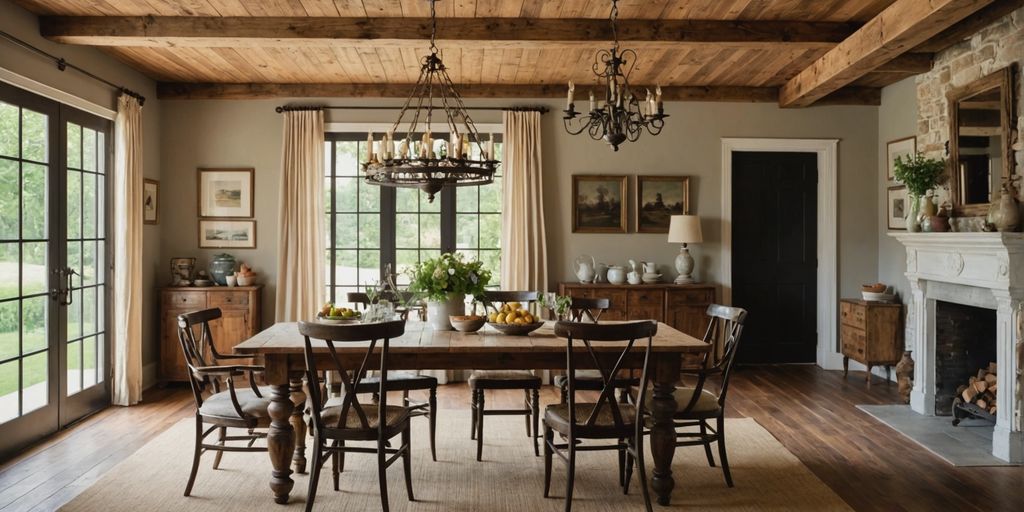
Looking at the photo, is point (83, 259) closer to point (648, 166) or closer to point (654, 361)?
point (654, 361)

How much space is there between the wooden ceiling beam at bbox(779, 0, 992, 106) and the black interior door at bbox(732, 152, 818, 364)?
45.4 inches

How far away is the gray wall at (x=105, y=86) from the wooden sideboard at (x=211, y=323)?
0.18m

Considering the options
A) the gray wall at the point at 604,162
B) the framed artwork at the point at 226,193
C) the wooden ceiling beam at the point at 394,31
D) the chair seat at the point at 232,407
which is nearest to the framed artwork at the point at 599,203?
the gray wall at the point at 604,162

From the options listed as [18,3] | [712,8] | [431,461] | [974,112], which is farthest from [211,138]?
[974,112]

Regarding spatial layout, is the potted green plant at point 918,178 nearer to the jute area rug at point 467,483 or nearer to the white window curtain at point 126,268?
the jute area rug at point 467,483

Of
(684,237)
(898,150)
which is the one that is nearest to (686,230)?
(684,237)

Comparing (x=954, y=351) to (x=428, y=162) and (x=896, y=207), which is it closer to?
(x=896, y=207)

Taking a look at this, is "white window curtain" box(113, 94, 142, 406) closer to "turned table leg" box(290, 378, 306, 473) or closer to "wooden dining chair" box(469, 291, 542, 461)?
"turned table leg" box(290, 378, 306, 473)


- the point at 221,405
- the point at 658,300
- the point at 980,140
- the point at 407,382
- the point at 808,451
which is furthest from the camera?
the point at 658,300

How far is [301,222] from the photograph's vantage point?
22.6ft

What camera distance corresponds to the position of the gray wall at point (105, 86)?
456cm

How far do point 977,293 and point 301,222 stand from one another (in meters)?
5.71

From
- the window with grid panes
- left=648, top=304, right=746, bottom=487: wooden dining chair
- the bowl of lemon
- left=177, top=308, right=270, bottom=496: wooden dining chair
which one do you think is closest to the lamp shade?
the window with grid panes

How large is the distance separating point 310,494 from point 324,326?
A: 2.80ft
